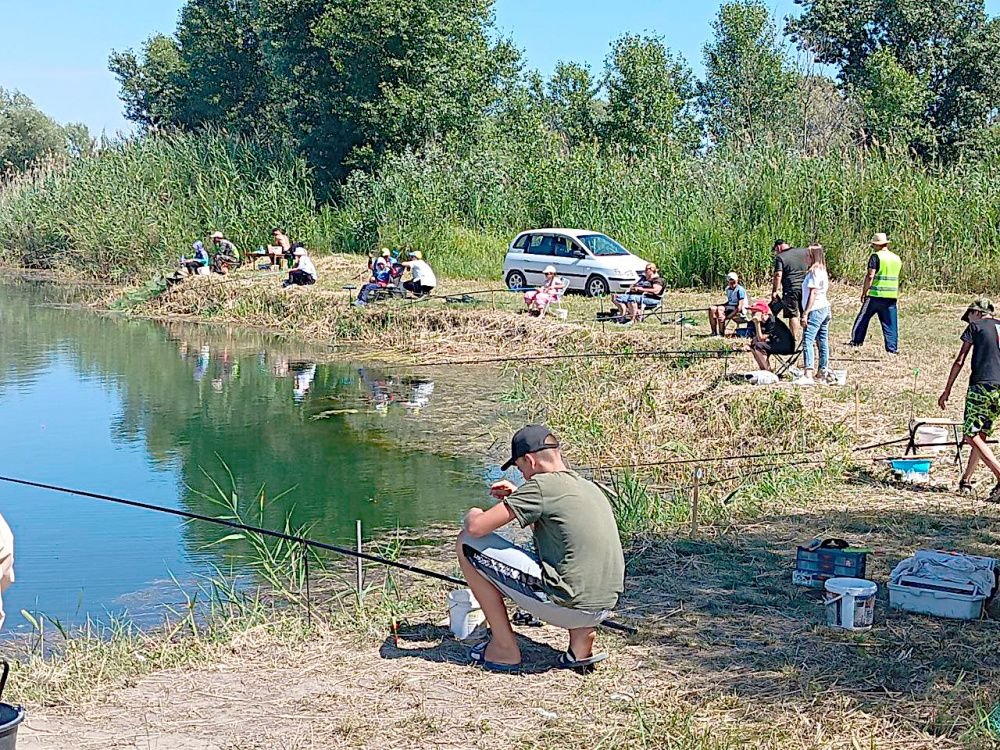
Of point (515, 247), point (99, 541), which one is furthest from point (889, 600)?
point (515, 247)

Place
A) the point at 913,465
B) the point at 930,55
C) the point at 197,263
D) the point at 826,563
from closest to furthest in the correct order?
the point at 826,563 < the point at 913,465 < the point at 197,263 < the point at 930,55

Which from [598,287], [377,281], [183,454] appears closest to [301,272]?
[377,281]

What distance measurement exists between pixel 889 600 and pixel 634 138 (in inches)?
1519

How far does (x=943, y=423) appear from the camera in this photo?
1005 cm

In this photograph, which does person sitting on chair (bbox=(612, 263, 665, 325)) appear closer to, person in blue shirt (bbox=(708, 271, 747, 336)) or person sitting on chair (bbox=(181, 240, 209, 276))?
person in blue shirt (bbox=(708, 271, 747, 336))

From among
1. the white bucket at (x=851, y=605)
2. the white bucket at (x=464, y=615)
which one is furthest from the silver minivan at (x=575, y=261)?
the white bucket at (x=464, y=615)

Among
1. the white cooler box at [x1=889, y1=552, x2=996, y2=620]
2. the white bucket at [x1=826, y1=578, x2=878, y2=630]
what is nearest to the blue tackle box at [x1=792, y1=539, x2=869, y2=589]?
the white cooler box at [x1=889, y1=552, x2=996, y2=620]

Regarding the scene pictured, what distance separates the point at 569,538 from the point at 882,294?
10.4 meters

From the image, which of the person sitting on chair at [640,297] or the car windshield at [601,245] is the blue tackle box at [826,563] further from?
the car windshield at [601,245]

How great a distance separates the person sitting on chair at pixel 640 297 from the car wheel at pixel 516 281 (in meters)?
3.91

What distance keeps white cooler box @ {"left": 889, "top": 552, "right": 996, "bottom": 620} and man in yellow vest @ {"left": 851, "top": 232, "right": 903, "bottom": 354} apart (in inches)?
351

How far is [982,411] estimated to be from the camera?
8.64 meters

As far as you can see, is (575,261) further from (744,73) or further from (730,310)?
(744,73)

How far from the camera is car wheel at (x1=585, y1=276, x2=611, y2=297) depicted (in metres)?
21.6
